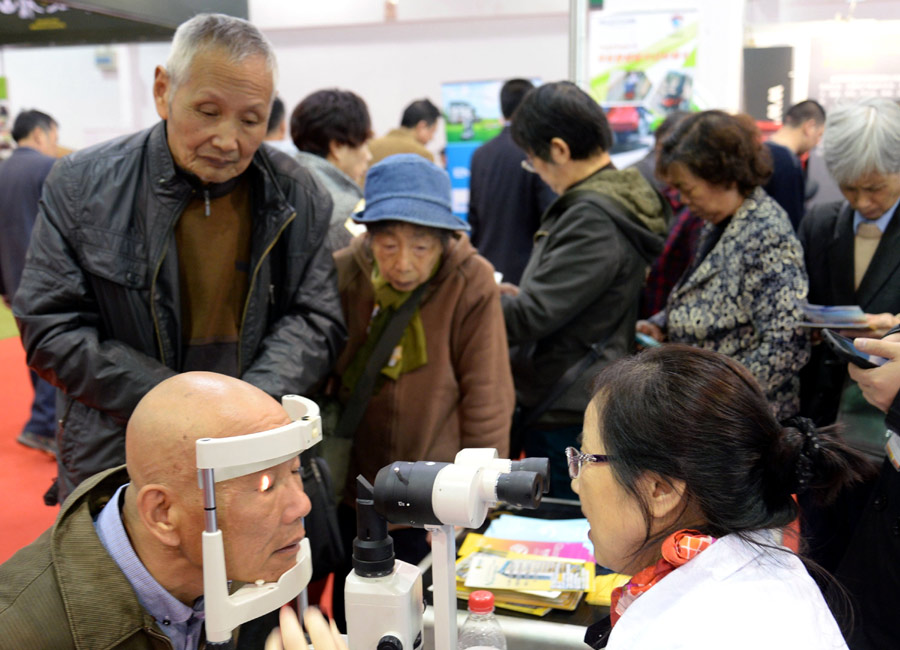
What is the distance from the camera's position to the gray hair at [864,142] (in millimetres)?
2242

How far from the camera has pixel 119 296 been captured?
72.7 inches

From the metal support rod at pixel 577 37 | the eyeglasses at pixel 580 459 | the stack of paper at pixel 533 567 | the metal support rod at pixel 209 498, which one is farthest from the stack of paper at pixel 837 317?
the metal support rod at pixel 577 37

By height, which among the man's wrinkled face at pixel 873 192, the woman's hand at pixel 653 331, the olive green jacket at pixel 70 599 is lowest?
the woman's hand at pixel 653 331

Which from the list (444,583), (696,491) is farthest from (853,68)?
(444,583)

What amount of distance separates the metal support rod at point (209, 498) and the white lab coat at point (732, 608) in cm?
54

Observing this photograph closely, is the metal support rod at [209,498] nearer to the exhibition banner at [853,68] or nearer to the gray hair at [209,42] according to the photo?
the gray hair at [209,42]

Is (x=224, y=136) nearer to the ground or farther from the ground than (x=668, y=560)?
farther from the ground

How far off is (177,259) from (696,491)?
1267 mm

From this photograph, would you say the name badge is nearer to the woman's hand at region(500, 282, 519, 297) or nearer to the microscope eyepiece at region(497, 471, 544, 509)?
the microscope eyepiece at region(497, 471, 544, 509)

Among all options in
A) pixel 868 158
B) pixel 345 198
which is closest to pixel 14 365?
pixel 345 198

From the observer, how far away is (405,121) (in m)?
6.43

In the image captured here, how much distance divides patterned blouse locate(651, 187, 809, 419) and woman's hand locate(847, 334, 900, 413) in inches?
19.9

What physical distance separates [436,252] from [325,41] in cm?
699

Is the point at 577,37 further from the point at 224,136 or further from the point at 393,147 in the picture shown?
the point at 224,136
